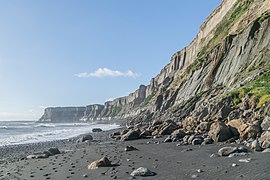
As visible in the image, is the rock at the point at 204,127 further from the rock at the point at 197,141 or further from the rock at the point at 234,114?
the rock at the point at 197,141

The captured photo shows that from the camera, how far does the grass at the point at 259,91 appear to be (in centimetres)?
2428

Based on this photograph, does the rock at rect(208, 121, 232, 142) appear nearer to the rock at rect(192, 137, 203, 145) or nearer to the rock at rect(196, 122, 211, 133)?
the rock at rect(192, 137, 203, 145)

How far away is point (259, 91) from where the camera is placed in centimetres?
2623

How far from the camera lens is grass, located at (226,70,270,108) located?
24.3 m

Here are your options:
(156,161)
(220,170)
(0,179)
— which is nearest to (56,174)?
(0,179)

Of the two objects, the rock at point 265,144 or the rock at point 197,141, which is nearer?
the rock at point 265,144

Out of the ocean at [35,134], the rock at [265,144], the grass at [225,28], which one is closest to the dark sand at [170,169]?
the rock at [265,144]

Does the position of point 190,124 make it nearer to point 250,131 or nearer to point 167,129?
point 167,129

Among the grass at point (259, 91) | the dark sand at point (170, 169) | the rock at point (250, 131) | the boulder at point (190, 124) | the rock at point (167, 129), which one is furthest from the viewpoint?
the rock at point (167, 129)

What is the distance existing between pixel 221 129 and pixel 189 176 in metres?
9.61

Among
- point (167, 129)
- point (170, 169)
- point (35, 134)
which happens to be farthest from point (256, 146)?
point (35, 134)

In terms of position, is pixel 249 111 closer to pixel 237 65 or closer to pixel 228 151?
pixel 228 151

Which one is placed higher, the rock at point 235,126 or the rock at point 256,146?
the rock at point 235,126

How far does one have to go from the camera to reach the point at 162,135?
2928 cm
